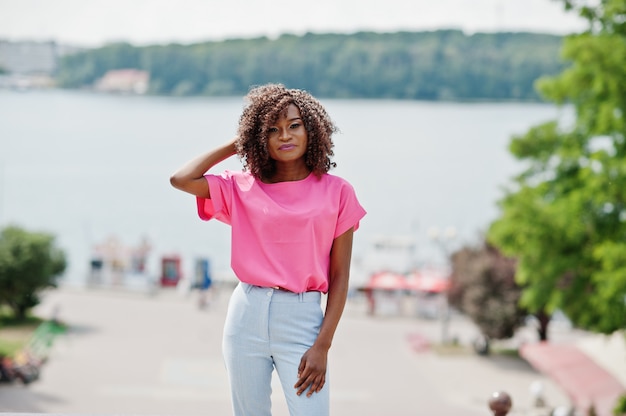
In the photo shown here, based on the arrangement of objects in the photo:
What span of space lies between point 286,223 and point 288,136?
26cm

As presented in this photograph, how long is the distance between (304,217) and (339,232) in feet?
0.47

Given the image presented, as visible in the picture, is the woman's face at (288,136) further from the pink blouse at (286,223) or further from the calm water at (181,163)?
the calm water at (181,163)

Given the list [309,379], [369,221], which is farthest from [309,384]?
[369,221]

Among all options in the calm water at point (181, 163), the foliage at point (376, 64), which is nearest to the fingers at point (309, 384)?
the calm water at point (181, 163)

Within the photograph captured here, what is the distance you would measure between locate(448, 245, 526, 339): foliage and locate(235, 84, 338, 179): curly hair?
23.6 metres

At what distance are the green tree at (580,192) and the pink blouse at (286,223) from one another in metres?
10.9

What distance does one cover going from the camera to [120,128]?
616 ft

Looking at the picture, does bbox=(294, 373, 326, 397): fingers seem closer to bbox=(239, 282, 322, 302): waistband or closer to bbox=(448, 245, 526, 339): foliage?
bbox=(239, 282, 322, 302): waistband

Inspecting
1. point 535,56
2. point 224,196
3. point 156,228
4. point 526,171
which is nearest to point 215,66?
point 156,228

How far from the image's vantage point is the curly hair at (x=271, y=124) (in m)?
2.79

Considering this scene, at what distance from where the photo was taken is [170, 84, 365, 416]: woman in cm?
273

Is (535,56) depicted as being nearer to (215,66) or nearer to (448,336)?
(215,66)

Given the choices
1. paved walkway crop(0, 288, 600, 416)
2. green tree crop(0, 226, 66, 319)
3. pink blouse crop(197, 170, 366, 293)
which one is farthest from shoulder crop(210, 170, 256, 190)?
green tree crop(0, 226, 66, 319)

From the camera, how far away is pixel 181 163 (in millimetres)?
122625
